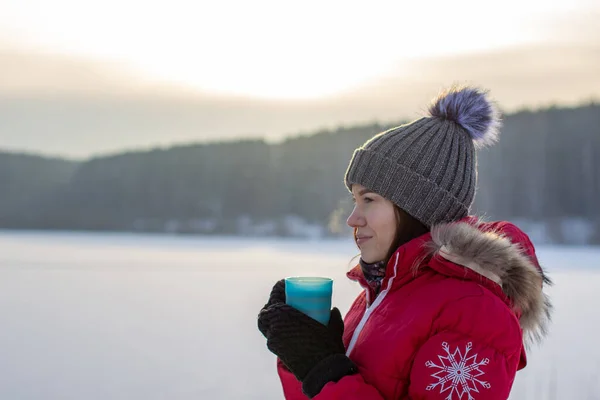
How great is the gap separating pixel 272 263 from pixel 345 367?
7.04 metres

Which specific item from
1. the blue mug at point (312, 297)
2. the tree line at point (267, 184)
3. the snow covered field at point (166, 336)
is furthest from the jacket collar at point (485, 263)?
the tree line at point (267, 184)

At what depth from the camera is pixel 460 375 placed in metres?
0.91

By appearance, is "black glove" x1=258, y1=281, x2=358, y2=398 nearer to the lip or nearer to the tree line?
the lip

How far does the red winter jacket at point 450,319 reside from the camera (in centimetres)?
91

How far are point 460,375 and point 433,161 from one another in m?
0.40

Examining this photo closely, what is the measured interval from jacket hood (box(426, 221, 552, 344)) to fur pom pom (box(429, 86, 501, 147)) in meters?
0.24

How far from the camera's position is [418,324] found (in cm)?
96

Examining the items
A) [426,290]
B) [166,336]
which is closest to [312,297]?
[426,290]

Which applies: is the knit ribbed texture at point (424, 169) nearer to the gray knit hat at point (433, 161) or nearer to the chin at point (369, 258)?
the gray knit hat at point (433, 161)

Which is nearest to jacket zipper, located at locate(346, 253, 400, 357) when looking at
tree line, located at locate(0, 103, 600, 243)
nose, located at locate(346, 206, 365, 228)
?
nose, located at locate(346, 206, 365, 228)

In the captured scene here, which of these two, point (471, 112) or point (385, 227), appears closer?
point (385, 227)

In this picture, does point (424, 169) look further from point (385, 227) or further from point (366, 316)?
point (366, 316)

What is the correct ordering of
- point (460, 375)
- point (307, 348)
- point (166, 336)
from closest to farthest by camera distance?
point (460, 375)
point (307, 348)
point (166, 336)

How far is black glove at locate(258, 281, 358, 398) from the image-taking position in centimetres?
100
